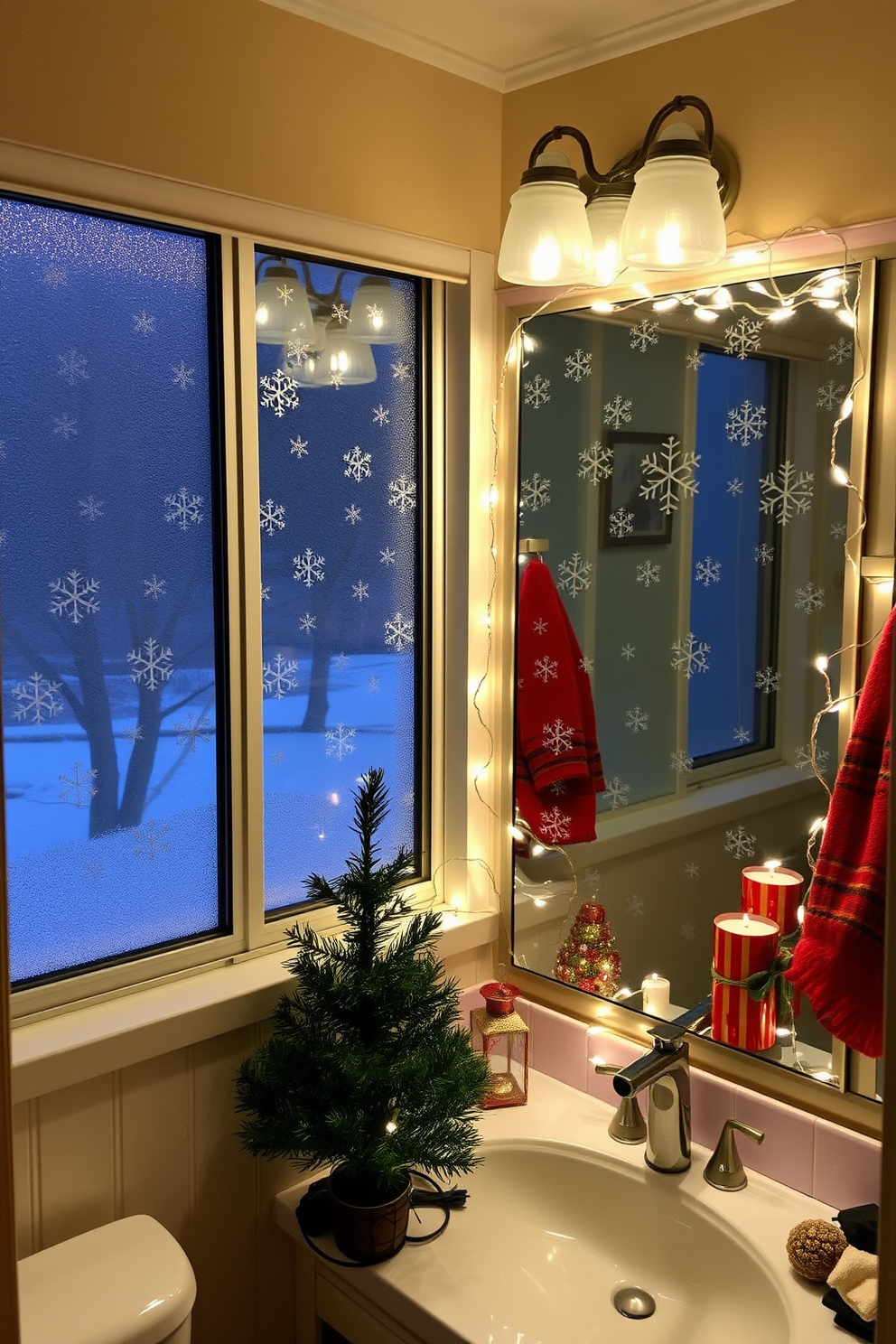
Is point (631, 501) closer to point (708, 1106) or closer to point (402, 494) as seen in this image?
point (402, 494)

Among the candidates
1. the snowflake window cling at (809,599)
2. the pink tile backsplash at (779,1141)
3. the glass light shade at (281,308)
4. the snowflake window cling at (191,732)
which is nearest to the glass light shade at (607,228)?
the glass light shade at (281,308)

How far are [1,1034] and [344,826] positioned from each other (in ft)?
3.75

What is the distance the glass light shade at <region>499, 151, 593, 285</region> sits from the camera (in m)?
1.60

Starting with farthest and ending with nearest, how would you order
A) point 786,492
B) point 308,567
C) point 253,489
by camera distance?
point 308,567
point 253,489
point 786,492

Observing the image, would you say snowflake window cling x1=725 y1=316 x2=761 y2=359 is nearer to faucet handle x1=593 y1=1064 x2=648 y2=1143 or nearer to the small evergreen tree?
the small evergreen tree

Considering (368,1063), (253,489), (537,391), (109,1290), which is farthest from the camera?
(537,391)

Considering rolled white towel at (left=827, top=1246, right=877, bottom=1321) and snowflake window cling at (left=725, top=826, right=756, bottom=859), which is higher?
snowflake window cling at (left=725, top=826, right=756, bottom=859)

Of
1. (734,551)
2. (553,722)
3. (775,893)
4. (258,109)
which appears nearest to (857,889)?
(775,893)

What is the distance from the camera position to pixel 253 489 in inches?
66.2

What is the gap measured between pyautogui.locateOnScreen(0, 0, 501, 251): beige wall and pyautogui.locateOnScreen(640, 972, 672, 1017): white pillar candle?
1.24 meters

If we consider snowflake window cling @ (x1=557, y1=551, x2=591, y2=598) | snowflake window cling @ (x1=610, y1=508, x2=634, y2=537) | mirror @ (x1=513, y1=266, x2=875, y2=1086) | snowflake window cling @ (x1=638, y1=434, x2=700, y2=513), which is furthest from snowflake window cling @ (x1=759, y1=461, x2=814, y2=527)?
snowflake window cling @ (x1=557, y1=551, x2=591, y2=598)

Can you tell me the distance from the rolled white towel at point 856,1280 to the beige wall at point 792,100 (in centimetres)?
129

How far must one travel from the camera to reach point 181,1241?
5.35ft

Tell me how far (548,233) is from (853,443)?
516 mm
